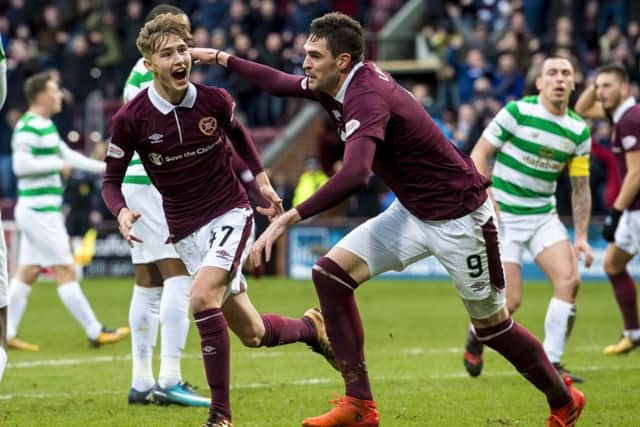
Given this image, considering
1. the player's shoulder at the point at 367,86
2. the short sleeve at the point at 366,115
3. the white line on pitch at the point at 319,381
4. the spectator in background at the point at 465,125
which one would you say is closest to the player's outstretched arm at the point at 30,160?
the white line on pitch at the point at 319,381

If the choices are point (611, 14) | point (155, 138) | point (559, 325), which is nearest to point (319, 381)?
point (559, 325)

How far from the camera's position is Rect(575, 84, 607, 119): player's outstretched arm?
11.6 meters

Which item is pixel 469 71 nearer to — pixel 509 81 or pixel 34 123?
pixel 509 81

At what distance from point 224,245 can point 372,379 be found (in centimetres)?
289

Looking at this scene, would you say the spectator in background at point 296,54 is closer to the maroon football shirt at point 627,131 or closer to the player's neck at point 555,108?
the maroon football shirt at point 627,131

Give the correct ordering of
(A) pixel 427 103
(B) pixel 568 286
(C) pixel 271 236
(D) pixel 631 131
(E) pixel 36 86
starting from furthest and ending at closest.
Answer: (A) pixel 427 103, (E) pixel 36 86, (D) pixel 631 131, (B) pixel 568 286, (C) pixel 271 236

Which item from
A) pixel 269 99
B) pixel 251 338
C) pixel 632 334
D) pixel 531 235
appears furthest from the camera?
pixel 269 99

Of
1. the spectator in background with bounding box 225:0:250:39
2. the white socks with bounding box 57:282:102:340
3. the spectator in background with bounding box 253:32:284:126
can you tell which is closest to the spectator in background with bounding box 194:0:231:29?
the spectator in background with bounding box 225:0:250:39

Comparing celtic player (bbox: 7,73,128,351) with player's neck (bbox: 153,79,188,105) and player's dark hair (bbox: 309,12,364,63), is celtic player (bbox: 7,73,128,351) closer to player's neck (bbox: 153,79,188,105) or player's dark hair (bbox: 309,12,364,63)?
player's neck (bbox: 153,79,188,105)

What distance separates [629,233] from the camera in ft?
38.9

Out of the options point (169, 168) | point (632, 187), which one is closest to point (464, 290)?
point (169, 168)

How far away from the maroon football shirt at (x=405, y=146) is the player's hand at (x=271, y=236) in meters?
0.38

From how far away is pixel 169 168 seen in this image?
766cm

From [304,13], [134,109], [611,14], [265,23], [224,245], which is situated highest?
[134,109]
